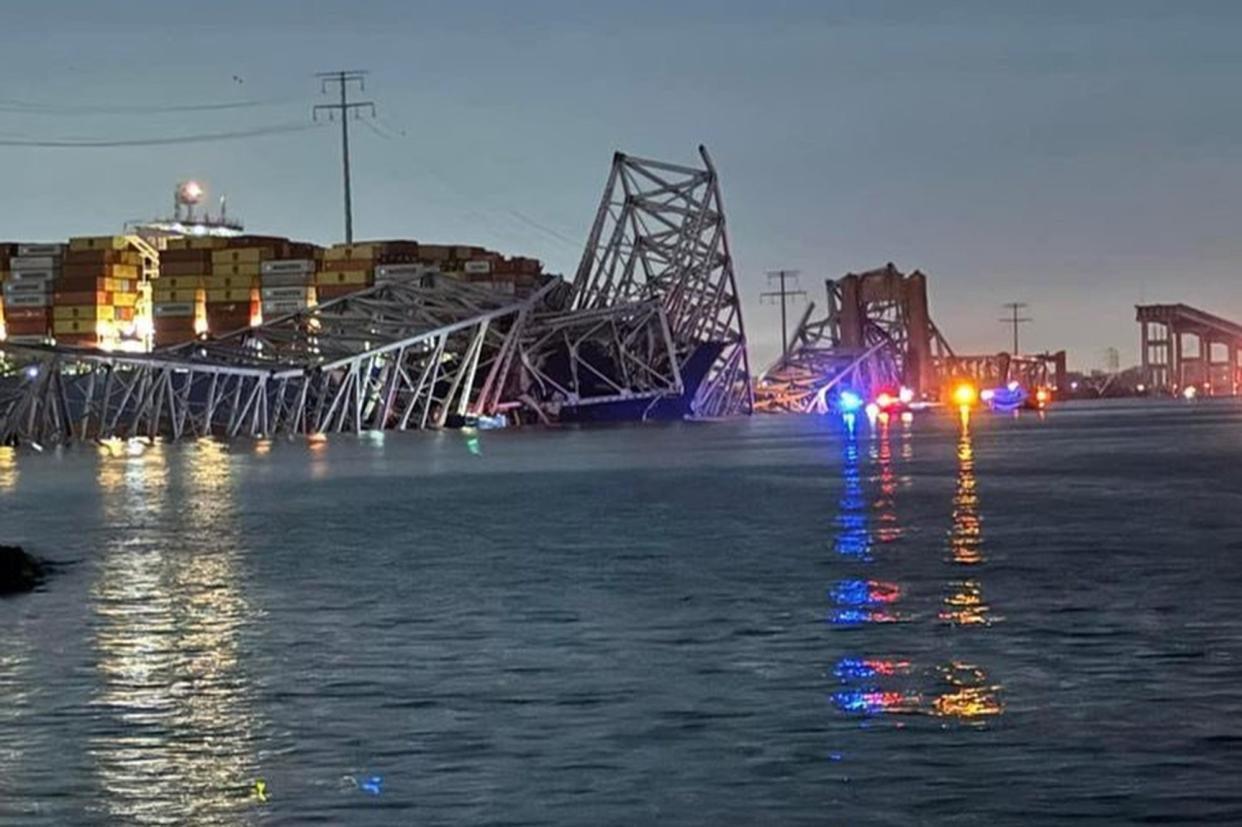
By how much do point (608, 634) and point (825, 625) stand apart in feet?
7.23

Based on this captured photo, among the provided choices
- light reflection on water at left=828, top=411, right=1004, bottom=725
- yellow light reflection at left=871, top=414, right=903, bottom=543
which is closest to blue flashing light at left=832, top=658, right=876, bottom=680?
light reflection on water at left=828, top=411, right=1004, bottom=725

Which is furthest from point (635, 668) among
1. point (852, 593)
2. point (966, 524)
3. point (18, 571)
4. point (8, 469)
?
point (8, 469)

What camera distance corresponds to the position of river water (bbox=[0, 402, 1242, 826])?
38.6 ft

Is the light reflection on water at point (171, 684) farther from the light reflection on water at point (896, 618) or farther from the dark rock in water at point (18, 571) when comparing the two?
the light reflection on water at point (896, 618)

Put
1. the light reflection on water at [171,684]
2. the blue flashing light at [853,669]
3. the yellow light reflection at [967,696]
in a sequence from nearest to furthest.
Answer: the light reflection on water at [171,684], the yellow light reflection at [967,696], the blue flashing light at [853,669]

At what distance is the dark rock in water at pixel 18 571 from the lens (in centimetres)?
2572

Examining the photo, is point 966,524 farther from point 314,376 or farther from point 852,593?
point 314,376

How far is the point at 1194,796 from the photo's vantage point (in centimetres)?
1132

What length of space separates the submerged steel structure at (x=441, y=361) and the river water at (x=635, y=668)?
2897 inches

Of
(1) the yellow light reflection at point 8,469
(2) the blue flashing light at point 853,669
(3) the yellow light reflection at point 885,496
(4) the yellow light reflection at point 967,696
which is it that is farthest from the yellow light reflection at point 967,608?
(1) the yellow light reflection at point 8,469

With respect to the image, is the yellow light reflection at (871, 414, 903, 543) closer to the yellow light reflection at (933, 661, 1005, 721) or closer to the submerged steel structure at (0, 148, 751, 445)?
the yellow light reflection at (933, 661, 1005, 721)

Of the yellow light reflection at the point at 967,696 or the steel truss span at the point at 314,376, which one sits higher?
the steel truss span at the point at 314,376

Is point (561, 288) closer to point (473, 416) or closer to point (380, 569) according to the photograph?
point (473, 416)

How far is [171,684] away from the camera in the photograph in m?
16.6
